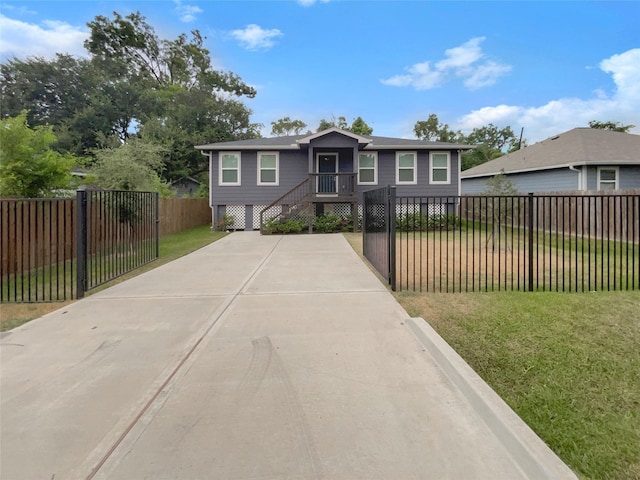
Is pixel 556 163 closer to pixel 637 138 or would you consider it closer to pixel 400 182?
pixel 637 138

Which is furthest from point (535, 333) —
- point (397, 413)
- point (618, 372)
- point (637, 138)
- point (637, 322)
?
point (637, 138)

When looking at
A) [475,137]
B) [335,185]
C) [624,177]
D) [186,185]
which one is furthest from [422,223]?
[475,137]

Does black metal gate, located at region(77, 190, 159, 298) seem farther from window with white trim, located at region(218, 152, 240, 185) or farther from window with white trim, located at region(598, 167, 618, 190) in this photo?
window with white trim, located at region(598, 167, 618, 190)

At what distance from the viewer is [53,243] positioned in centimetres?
920

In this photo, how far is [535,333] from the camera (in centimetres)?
432

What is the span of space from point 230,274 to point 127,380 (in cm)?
463

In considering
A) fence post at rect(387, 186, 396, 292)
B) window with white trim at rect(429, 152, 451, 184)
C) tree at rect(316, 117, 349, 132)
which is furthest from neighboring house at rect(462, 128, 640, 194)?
tree at rect(316, 117, 349, 132)

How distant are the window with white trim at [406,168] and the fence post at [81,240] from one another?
15014 millimetres

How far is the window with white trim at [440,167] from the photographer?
62.7ft

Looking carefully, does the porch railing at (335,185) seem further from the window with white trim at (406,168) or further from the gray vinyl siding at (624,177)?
the gray vinyl siding at (624,177)

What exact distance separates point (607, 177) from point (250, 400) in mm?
18286

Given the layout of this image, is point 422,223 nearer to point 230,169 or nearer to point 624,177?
point 624,177

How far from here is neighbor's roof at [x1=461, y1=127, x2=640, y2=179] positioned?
1581 cm

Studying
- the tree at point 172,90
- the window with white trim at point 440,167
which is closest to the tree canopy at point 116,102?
Result: the tree at point 172,90
